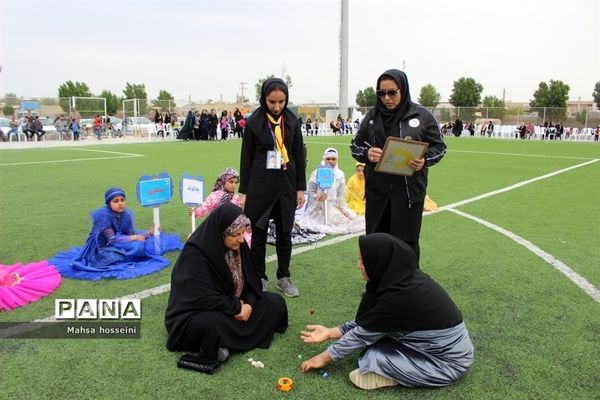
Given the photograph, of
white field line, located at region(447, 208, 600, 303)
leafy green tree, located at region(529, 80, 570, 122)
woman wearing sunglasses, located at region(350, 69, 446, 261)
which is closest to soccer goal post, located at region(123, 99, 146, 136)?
white field line, located at region(447, 208, 600, 303)

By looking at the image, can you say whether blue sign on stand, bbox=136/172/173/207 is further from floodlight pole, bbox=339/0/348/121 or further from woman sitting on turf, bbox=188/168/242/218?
floodlight pole, bbox=339/0/348/121

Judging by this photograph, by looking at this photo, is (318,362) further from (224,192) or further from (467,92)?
(467,92)

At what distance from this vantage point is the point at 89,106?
2738 centimetres

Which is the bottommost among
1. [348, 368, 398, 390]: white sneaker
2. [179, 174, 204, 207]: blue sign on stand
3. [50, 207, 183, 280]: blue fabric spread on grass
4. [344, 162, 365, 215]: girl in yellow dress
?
[348, 368, 398, 390]: white sneaker

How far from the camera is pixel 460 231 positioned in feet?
21.8

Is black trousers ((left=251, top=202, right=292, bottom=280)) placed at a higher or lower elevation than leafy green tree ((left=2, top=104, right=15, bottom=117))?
lower

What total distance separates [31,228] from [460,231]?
5.84 m

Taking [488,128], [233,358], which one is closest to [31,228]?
[233,358]

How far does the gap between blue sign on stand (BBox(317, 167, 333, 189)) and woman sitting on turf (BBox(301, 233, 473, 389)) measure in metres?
4.03

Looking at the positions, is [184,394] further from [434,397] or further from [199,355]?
[434,397]

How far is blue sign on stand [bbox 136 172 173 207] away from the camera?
5095mm

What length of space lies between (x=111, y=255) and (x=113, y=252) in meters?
0.04

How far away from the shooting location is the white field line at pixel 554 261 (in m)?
4.51

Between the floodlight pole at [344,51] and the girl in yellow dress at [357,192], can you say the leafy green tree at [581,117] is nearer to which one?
the floodlight pole at [344,51]
